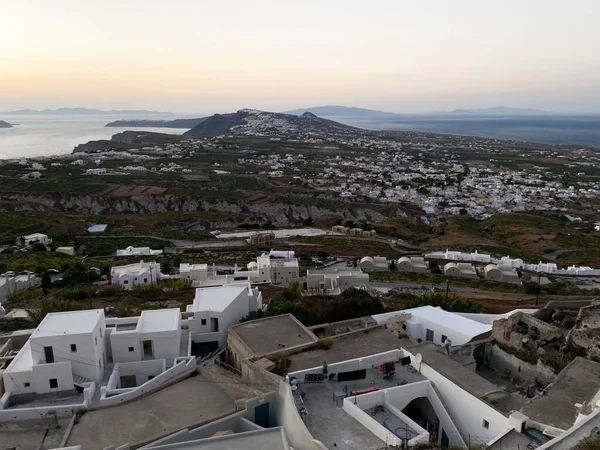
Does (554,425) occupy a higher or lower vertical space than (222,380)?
higher

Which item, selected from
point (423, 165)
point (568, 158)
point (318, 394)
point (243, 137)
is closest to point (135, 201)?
point (318, 394)

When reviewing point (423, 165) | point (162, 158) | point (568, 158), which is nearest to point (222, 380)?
point (162, 158)

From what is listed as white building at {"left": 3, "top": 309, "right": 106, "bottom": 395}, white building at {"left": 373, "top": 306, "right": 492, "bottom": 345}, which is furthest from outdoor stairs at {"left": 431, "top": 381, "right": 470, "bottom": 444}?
white building at {"left": 3, "top": 309, "right": 106, "bottom": 395}

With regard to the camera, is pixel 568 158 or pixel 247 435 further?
pixel 568 158

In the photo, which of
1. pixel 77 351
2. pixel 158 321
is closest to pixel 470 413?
pixel 158 321

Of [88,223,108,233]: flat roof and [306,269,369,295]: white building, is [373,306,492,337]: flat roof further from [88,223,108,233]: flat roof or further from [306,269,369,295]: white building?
[88,223,108,233]: flat roof

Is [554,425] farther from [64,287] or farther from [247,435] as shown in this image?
[64,287]

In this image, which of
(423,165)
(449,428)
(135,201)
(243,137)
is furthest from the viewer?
(243,137)

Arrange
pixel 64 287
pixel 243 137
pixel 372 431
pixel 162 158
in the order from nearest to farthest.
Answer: pixel 372 431, pixel 64 287, pixel 162 158, pixel 243 137
